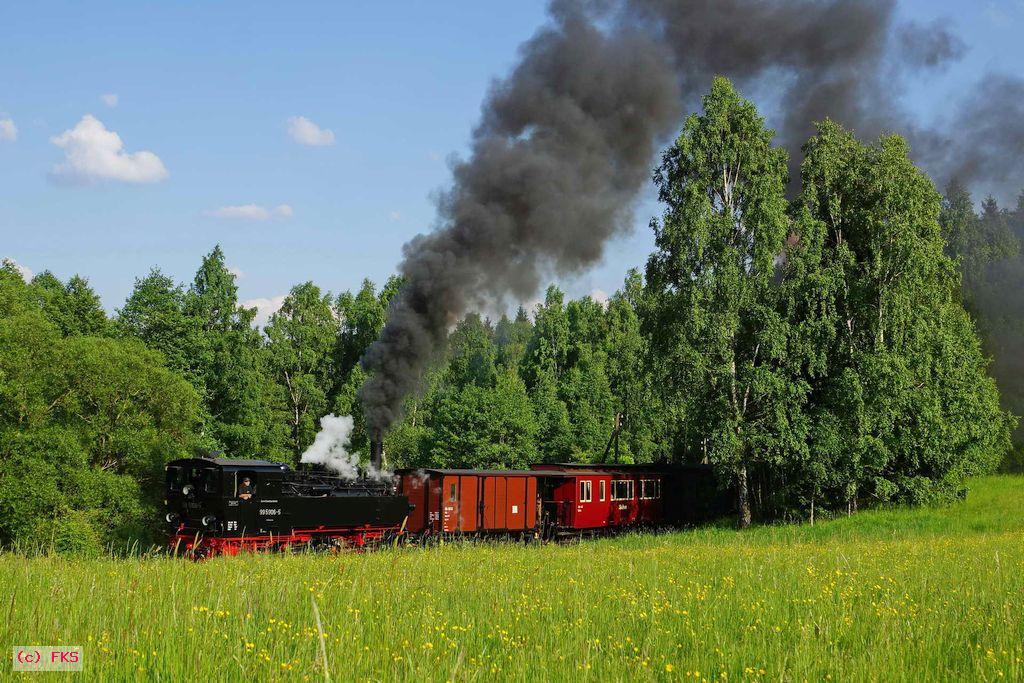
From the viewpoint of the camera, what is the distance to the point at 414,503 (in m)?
25.5

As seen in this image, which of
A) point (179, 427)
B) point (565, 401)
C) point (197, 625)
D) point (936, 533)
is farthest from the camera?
point (565, 401)

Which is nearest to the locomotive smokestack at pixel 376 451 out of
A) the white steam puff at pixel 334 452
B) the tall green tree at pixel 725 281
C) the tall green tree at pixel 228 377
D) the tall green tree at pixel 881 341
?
the white steam puff at pixel 334 452

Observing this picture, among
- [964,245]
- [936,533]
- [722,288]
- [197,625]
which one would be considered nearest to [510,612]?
[197,625]

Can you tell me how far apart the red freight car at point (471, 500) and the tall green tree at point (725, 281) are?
6.60m

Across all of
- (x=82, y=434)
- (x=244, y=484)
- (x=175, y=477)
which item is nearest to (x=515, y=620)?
(x=244, y=484)

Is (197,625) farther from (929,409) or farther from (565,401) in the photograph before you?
(565,401)

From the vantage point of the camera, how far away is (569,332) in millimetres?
59625

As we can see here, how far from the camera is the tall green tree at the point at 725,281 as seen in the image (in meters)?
30.0

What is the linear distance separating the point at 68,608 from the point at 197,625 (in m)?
1.17

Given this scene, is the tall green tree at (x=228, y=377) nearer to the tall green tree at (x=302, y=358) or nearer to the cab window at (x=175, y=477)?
the tall green tree at (x=302, y=358)

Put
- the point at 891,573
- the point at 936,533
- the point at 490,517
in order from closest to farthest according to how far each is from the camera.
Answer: the point at 891,573, the point at 936,533, the point at 490,517

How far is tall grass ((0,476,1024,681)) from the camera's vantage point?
5.94 m

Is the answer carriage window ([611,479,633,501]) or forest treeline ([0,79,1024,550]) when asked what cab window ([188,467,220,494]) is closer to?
forest treeline ([0,79,1024,550])

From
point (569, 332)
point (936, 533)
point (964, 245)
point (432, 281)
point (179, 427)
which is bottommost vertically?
point (936, 533)
